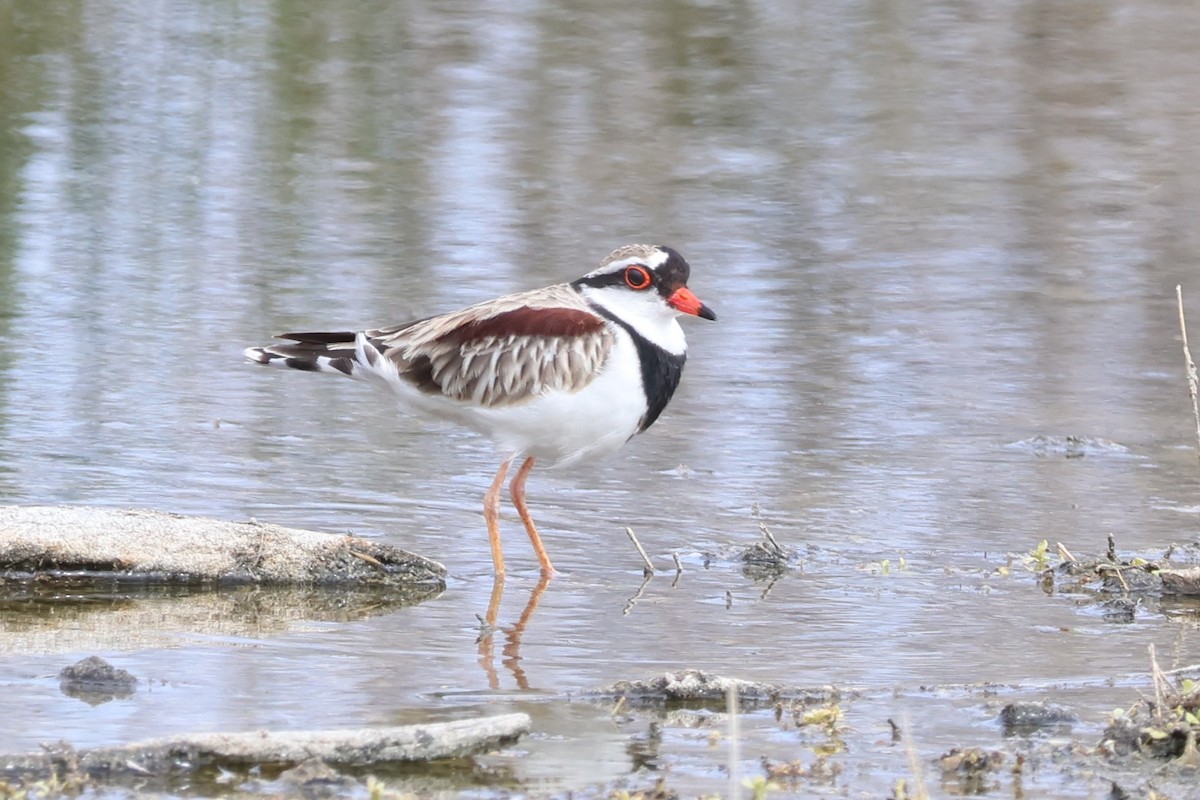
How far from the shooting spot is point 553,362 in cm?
775

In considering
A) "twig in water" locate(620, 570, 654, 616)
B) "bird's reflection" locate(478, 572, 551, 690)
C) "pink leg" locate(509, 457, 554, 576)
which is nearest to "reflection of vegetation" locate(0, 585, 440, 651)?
"bird's reflection" locate(478, 572, 551, 690)

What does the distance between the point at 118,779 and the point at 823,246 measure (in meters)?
9.77

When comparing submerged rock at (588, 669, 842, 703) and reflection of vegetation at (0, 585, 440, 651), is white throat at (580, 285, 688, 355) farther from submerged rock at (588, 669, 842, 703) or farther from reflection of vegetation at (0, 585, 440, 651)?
submerged rock at (588, 669, 842, 703)

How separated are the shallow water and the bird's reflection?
0.08 ft

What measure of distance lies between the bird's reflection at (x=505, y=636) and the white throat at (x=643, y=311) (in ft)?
3.33

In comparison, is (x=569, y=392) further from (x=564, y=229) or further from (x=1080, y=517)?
(x=564, y=229)

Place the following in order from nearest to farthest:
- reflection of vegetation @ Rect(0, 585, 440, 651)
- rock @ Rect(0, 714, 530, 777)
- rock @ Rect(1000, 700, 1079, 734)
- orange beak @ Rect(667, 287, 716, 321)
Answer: rock @ Rect(0, 714, 530, 777) < rock @ Rect(1000, 700, 1079, 734) < reflection of vegetation @ Rect(0, 585, 440, 651) < orange beak @ Rect(667, 287, 716, 321)

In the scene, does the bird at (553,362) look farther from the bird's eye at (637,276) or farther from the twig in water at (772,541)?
the twig in water at (772,541)

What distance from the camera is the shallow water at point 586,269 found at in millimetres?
6488

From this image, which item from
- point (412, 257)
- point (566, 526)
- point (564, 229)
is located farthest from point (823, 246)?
point (566, 526)

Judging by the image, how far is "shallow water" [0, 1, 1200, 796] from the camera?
649cm

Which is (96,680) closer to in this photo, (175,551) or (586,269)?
(175,551)

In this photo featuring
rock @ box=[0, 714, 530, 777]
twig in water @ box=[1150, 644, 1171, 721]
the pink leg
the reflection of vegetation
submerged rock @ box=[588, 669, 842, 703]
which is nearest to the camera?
rock @ box=[0, 714, 530, 777]

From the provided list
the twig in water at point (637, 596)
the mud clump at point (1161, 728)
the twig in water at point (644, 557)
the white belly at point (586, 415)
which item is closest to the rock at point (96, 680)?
the twig in water at point (637, 596)
